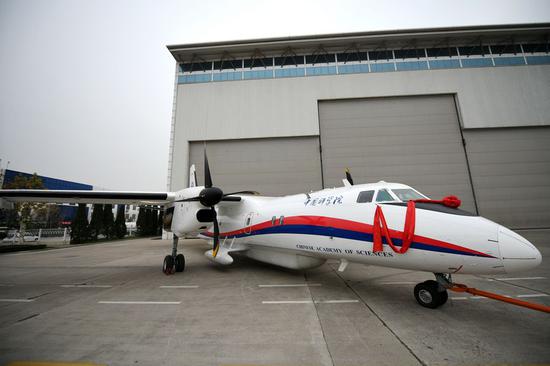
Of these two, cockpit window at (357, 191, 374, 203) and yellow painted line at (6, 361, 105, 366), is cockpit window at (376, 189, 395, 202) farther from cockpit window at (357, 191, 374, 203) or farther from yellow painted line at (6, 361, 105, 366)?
yellow painted line at (6, 361, 105, 366)

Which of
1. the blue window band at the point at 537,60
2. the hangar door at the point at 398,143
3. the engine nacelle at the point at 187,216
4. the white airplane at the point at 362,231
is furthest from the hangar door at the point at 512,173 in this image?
the engine nacelle at the point at 187,216

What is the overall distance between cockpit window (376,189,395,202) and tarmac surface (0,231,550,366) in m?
1.91

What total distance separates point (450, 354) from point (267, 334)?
7.05ft

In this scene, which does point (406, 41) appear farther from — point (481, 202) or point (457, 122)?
point (481, 202)

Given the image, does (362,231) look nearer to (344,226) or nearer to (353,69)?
(344,226)

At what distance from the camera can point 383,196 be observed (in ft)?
12.9

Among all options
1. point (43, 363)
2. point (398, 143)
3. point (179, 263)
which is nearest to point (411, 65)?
point (398, 143)

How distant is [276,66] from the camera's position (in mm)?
17719

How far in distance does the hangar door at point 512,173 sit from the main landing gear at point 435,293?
15770 mm

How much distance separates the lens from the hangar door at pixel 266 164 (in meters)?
15.4

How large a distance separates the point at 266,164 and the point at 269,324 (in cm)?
1332

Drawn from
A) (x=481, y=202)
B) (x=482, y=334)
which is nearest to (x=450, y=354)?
(x=482, y=334)

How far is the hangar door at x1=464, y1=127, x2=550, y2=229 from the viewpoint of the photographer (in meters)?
14.2

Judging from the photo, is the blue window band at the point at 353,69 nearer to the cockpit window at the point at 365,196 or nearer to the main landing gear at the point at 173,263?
the cockpit window at the point at 365,196
